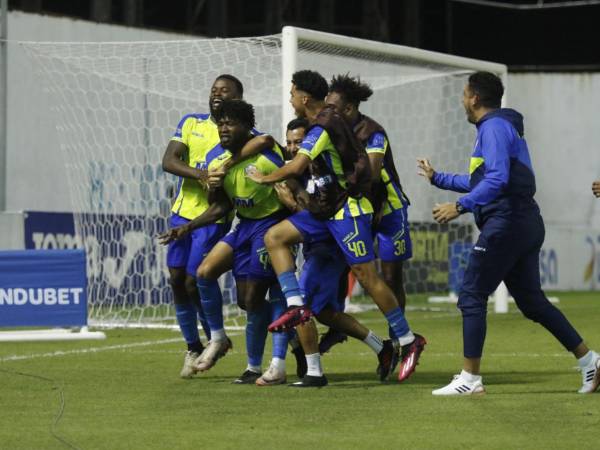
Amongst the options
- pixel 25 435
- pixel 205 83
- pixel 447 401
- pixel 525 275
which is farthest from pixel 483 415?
pixel 205 83

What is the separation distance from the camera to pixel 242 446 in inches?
268

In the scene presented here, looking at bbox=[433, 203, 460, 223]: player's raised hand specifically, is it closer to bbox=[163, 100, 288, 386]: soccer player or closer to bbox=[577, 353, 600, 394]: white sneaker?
bbox=[577, 353, 600, 394]: white sneaker

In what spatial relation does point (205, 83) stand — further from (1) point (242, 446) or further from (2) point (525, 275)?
(1) point (242, 446)

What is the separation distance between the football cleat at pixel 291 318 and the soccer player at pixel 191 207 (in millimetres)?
1307

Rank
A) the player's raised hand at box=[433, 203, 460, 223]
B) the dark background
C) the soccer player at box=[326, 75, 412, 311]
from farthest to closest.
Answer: the dark background
the soccer player at box=[326, 75, 412, 311]
the player's raised hand at box=[433, 203, 460, 223]

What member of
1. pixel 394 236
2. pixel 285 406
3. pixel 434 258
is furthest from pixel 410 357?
pixel 434 258

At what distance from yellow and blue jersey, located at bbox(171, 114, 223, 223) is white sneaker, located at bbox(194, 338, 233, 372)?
1011mm

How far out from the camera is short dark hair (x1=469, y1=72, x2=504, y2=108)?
349 inches

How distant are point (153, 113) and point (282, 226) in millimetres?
9538

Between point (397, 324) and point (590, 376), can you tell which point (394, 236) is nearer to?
point (397, 324)

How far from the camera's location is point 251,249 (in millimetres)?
9797

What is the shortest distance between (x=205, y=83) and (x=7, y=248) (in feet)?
11.1

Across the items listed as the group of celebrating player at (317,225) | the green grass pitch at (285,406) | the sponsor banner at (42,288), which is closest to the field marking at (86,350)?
the green grass pitch at (285,406)

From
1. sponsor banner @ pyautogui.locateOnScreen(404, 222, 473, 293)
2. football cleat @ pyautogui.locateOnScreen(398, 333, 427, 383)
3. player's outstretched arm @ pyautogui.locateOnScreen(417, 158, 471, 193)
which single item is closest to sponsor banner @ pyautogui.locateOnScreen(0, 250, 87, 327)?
football cleat @ pyautogui.locateOnScreen(398, 333, 427, 383)
